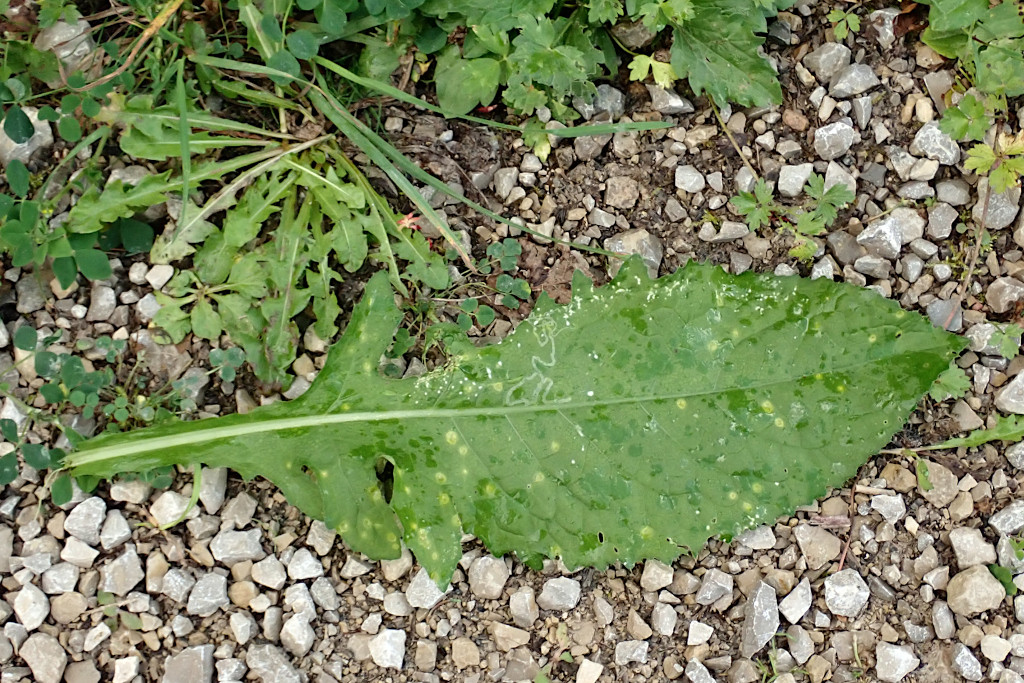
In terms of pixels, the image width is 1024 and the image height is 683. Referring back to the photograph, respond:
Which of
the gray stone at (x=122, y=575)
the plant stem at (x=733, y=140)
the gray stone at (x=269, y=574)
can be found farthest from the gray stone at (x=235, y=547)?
the plant stem at (x=733, y=140)

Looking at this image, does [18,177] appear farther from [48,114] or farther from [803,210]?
[803,210]

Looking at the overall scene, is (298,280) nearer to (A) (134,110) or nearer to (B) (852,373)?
(A) (134,110)

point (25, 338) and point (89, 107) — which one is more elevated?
point (89, 107)

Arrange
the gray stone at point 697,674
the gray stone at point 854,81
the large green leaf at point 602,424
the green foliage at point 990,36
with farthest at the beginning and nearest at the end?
the gray stone at point 854,81 → the green foliage at point 990,36 → the gray stone at point 697,674 → the large green leaf at point 602,424

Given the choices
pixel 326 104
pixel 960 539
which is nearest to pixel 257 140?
pixel 326 104

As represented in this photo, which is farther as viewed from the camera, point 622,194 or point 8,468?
point 622,194

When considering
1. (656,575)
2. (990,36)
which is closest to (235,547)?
(656,575)

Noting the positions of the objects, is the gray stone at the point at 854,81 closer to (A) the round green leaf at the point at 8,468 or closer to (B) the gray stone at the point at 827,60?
(B) the gray stone at the point at 827,60
